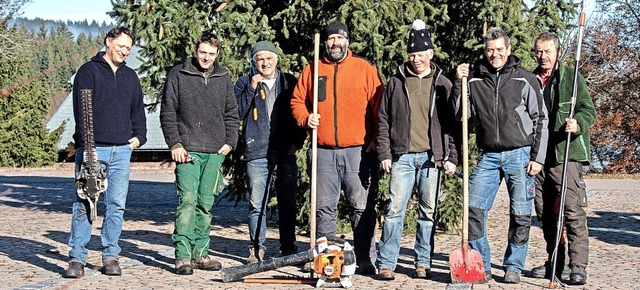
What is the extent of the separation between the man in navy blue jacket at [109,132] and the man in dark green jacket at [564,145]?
3.24 meters

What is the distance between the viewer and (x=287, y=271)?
24.2 ft

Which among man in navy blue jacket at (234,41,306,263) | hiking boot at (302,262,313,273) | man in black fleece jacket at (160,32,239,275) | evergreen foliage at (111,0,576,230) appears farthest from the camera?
evergreen foliage at (111,0,576,230)

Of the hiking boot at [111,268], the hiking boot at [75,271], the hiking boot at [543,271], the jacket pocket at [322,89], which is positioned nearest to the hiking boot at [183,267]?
the hiking boot at [111,268]

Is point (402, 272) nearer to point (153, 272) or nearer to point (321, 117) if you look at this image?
point (321, 117)

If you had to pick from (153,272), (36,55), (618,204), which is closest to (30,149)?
(618,204)

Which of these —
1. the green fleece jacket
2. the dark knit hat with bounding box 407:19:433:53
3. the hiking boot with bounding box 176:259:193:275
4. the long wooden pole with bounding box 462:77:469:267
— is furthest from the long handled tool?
the hiking boot with bounding box 176:259:193:275

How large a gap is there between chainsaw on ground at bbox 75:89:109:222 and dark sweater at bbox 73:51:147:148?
0.06m

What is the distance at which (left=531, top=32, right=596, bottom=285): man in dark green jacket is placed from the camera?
6.78m

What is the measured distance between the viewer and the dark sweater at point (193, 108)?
736 centimetres

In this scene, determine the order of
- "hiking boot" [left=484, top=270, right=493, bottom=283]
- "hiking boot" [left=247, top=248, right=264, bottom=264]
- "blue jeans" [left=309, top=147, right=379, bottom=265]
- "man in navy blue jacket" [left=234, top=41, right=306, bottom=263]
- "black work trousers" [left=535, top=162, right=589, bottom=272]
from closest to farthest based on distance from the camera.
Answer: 1. "hiking boot" [left=484, top=270, right=493, bottom=283]
2. "black work trousers" [left=535, top=162, right=589, bottom=272]
3. "blue jeans" [left=309, top=147, right=379, bottom=265]
4. "man in navy blue jacket" [left=234, top=41, right=306, bottom=263]
5. "hiking boot" [left=247, top=248, right=264, bottom=264]

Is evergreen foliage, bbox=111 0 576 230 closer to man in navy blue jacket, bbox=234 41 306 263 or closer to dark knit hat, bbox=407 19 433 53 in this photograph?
man in navy blue jacket, bbox=234 41 306 263

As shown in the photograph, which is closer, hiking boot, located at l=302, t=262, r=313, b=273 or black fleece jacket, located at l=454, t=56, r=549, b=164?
black fleece jacket, located at l=454, t=56, r=549, b=164

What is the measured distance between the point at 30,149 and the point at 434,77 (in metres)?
28.0

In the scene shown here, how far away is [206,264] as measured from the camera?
24.8 feet
